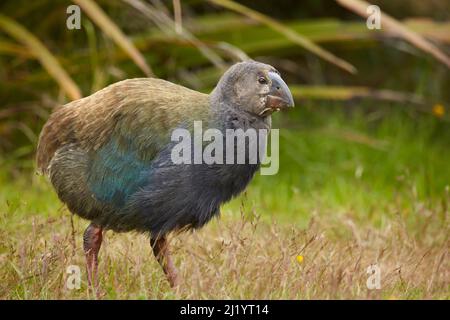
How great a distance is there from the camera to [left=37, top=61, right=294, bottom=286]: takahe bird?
11.9ft

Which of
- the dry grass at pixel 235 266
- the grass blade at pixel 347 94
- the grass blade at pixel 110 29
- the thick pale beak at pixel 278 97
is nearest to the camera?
the dry grass at pixel 235 266

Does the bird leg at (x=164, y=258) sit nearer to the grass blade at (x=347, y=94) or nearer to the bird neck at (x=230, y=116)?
the bird neck at (x=230, y=116)

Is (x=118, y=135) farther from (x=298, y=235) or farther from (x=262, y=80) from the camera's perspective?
(x=298, y=235)

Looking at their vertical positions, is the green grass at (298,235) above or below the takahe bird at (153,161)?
below

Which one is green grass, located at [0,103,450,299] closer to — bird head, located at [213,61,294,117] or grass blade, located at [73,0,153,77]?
bird head, located at [213,61,294,117]

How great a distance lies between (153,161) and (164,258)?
425 millimetres

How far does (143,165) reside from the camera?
3.69 metres

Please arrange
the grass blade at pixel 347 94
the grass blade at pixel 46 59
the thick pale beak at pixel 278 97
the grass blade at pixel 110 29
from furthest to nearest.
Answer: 1. the grass blade at pixel 347 94
2. the grass blade at pixel 46 59
3. the grass blade at pixel 110 29
4. the thick pale beak at pixel 278 97

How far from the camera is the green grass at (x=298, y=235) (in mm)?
3641

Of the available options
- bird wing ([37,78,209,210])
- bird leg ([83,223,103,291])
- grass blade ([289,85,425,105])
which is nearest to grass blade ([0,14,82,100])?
bird wing ([37,78,209,210])

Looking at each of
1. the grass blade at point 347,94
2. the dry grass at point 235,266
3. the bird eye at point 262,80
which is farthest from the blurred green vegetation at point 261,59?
the bird eye at point 262,80

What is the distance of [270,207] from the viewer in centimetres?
571

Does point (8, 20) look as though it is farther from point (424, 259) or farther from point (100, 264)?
point (424, 259)
